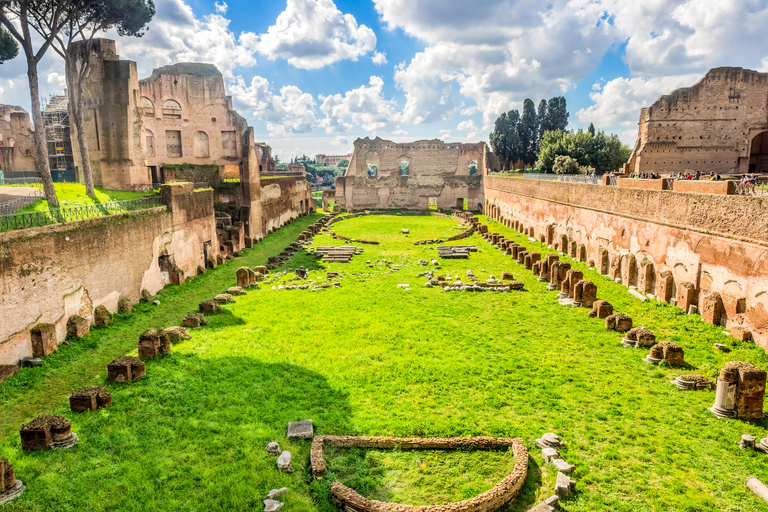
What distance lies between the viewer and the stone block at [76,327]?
10609 millimetres

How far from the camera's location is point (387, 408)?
7684 millimetres

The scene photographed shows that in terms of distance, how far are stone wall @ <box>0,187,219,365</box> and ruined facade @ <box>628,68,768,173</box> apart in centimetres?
2538

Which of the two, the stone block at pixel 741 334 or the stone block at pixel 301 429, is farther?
the stone block at pixel 741 334

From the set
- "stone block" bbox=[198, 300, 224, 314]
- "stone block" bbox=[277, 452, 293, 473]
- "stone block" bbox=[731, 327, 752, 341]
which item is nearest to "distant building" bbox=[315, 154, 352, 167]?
"stone block" bbox=[198, 300, 224, 314]

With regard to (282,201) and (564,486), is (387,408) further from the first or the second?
(282,201)

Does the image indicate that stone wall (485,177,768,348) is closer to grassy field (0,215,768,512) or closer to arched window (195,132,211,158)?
grassy field (0,215,768,512)

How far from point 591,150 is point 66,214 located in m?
33.1

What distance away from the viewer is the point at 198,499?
5.60 meters

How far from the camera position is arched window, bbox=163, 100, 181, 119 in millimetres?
32344

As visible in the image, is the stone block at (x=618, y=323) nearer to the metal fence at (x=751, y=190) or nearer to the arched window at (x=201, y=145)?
the metal fence at (x=751, y=190)

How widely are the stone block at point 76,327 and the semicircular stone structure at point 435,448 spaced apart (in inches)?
281

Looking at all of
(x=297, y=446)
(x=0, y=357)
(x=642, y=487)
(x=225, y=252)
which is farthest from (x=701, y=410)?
(x=225, y=252)

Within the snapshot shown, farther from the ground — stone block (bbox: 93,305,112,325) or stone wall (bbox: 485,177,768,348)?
stone wall (bbox: 485,177,768,348)

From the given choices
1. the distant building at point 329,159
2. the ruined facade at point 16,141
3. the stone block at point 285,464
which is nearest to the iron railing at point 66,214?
the stone block at point 285,464
